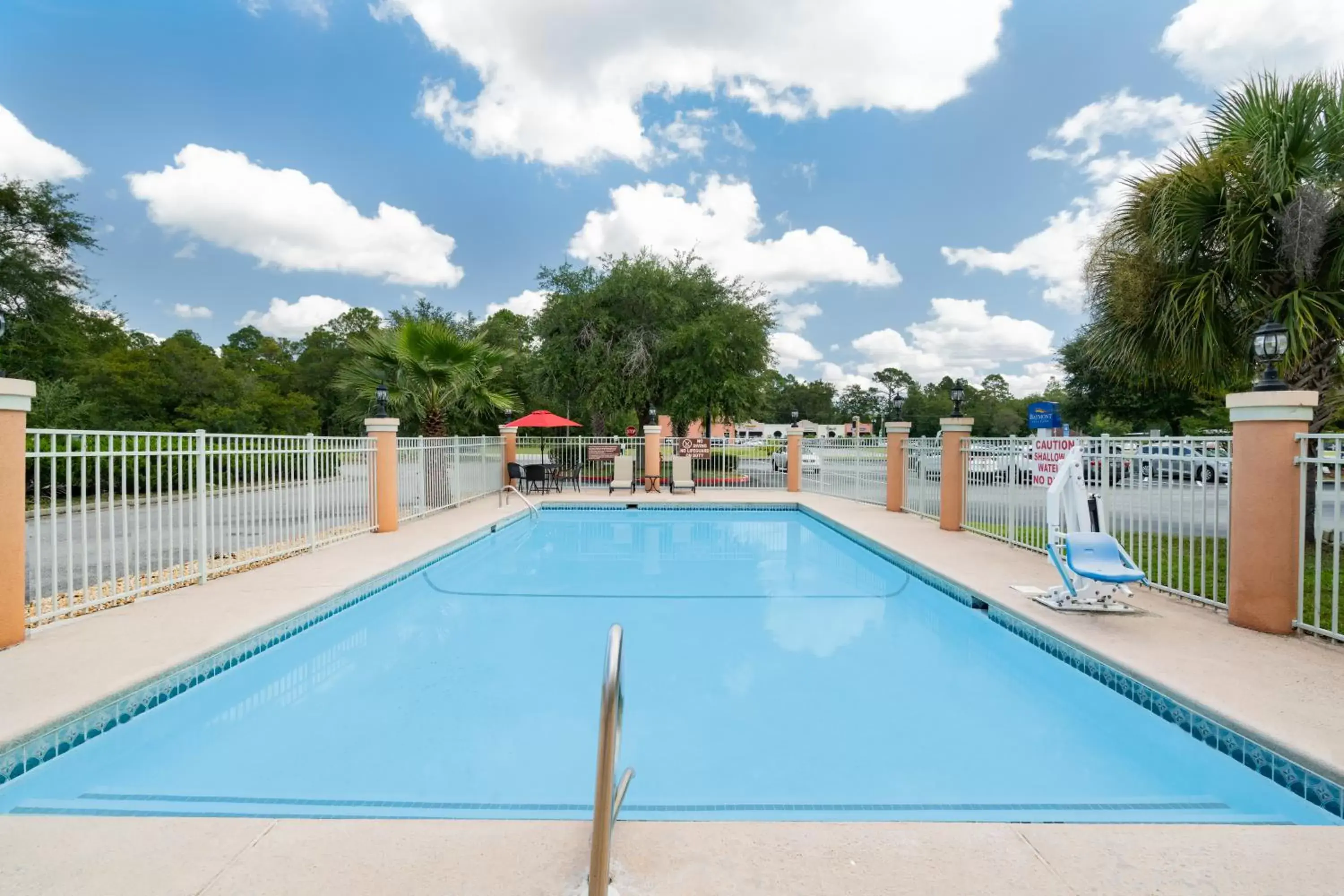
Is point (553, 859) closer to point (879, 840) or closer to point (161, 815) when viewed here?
point (879, 840)

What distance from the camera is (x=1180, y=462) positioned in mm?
5156

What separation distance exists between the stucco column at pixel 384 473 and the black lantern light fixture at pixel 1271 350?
30.9 feet

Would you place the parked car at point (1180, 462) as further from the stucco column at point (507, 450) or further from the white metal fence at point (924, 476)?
the stucco column at point (507, 450)

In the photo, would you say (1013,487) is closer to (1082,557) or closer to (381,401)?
(1082,557)

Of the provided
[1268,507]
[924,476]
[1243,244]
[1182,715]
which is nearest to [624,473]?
[924,476]

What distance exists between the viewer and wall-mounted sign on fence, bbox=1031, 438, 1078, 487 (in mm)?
6094

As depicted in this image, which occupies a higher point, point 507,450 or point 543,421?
point 543,421

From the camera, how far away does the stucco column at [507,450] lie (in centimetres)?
1538

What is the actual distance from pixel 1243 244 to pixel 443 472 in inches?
468

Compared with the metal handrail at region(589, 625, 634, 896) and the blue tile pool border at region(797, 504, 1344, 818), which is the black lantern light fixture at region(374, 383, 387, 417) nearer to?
the blue tile pool border at region(797, 504, 1344, 818)

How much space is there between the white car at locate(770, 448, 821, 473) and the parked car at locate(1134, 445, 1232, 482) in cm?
1014

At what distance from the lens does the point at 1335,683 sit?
3326 millimetres

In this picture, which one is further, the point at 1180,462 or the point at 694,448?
the point at 694,448

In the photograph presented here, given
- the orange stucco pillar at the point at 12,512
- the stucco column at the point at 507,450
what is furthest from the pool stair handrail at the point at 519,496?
the orange stucco pillar at the point at 12,512
